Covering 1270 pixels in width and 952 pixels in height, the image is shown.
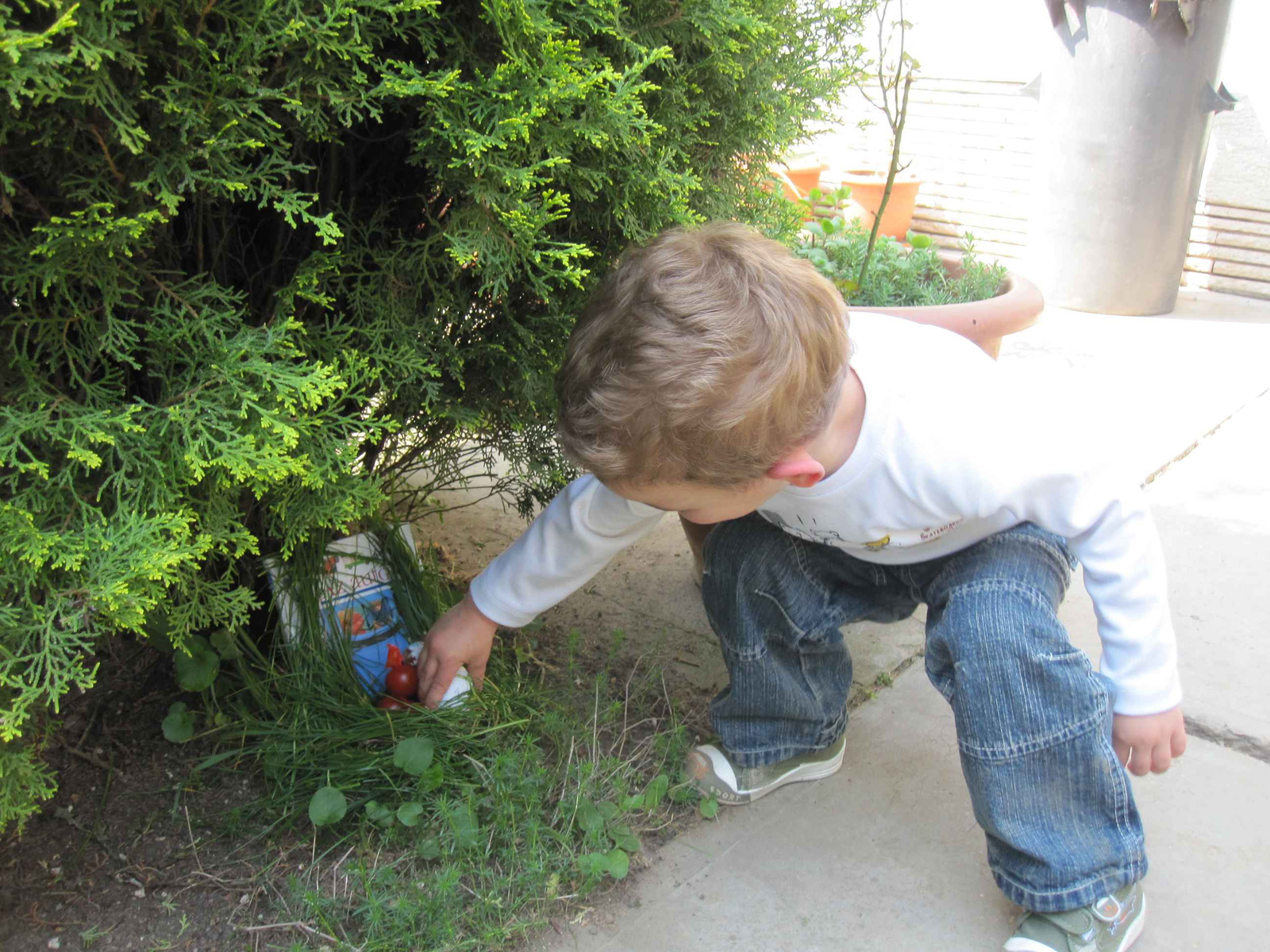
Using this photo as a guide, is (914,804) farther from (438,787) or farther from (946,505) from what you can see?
(438,787)

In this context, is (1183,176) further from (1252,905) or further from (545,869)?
(545,869)

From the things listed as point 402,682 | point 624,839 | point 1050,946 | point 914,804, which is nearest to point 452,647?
point 402,682

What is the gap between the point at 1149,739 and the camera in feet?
5.42

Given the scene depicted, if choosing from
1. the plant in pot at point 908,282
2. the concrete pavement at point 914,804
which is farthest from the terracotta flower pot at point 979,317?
the concrete pavement at point 914,804

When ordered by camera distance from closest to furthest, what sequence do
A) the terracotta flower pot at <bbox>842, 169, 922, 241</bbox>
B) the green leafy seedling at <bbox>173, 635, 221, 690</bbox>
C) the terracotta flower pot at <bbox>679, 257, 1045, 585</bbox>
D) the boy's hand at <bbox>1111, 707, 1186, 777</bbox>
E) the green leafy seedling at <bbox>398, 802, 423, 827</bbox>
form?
the boy's hand at <bbox>1111, 707, 1186, 777</bbox>, the green leafy seedling at <bbox>398, 802, 423, 827</bbox>, the green leafy seedling at <bbox>173, 635, 221, 690</bbox>, the terracotta flower pot at <bbox>679, 257, 1045, 585</bbox>, the terracotta flower pot at <bbox>842, 169, 922, 241</bbox>

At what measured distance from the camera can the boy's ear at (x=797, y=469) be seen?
1.62 metres

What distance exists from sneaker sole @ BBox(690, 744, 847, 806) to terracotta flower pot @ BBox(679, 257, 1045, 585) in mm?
482

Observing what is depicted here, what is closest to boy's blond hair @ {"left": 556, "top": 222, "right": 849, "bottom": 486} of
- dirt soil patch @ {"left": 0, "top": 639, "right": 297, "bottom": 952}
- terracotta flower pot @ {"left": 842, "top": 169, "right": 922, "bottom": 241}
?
dirt soil patch @ {"left": 0, "top": 639, "right": 297, "bottom": 952}

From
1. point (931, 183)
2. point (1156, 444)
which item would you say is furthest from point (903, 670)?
point (931, 183)

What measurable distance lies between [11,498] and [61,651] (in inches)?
7.7

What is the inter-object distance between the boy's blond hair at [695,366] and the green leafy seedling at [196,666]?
2.59ft

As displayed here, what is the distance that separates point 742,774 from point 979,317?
1.26 m

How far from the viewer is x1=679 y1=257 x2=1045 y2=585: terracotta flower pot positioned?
2484 mm

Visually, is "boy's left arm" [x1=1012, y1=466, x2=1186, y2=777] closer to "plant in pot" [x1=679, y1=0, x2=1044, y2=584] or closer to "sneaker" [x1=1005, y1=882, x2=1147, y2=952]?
"sneaker" [x1=1005, y1=882, x2=1147, y2=952]
